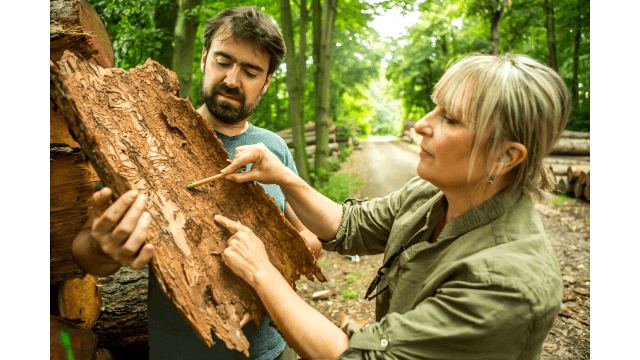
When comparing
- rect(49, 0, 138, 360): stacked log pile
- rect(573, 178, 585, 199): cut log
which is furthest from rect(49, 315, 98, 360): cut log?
rect(573, 178, 585, 199): cut log

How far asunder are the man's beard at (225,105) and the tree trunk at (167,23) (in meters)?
2.73

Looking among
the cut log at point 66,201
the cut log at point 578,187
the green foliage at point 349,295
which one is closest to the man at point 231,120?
the cut log at point 66,201

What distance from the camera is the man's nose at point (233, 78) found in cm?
177

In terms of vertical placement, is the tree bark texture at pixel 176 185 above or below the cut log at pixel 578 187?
above

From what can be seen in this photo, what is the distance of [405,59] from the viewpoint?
17047mm

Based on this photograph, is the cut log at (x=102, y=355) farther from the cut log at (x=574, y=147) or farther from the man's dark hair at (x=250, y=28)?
the cut log at (x=574, y=147)

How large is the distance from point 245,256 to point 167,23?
389 centimetres

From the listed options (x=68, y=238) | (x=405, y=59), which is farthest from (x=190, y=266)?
(x=405, y=59)

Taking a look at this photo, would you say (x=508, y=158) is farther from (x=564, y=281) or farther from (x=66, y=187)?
(x=564, y=281)

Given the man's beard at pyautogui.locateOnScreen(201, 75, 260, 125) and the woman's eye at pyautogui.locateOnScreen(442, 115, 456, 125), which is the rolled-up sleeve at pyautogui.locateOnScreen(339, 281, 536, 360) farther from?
the man's beard at pyautogui.locateOnScreen(201, 75, 260, 125)

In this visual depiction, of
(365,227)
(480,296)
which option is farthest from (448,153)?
(365,227)

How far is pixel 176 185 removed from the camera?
1.37m

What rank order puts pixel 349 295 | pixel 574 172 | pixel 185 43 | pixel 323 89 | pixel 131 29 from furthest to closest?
pixel 323 89
pixel 574 172
pixel 349 295
pixel 185 43
pixel 131 29

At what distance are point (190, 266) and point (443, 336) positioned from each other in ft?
2.79
